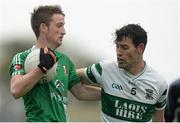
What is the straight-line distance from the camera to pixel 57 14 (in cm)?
959

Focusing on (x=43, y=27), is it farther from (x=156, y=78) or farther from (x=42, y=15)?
(x=156, y=78)

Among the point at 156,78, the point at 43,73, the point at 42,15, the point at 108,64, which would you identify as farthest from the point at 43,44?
the point at 156,78

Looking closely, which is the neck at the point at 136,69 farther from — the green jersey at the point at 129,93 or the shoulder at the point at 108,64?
the shoulder at the point at 108,64

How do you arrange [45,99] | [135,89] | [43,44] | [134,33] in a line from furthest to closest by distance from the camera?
[134,33] → [135,89] → [43,44] → [45,99]

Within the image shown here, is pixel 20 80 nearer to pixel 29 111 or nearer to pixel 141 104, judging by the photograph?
pixel 29 111

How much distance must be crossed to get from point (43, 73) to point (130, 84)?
1.35 m

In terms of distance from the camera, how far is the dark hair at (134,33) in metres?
9.77

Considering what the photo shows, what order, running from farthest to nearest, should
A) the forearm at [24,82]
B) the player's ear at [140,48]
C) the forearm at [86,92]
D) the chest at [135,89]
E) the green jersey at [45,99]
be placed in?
the forearm at [86,92] < the player's ear at [140,48] < the chest at [135,89] < the green jersey at [45,99] < the forearm at [24,82]

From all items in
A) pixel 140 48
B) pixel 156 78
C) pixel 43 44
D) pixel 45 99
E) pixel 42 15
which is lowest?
pixel 45 99

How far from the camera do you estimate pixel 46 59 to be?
9.00 metres

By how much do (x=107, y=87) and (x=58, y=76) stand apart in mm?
756

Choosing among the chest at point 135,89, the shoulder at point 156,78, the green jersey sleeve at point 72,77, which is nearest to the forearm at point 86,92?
the green jersey sleeve at point 72,77

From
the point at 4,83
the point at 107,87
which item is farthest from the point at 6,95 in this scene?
the point at 107,87

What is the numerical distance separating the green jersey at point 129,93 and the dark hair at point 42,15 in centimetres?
98
